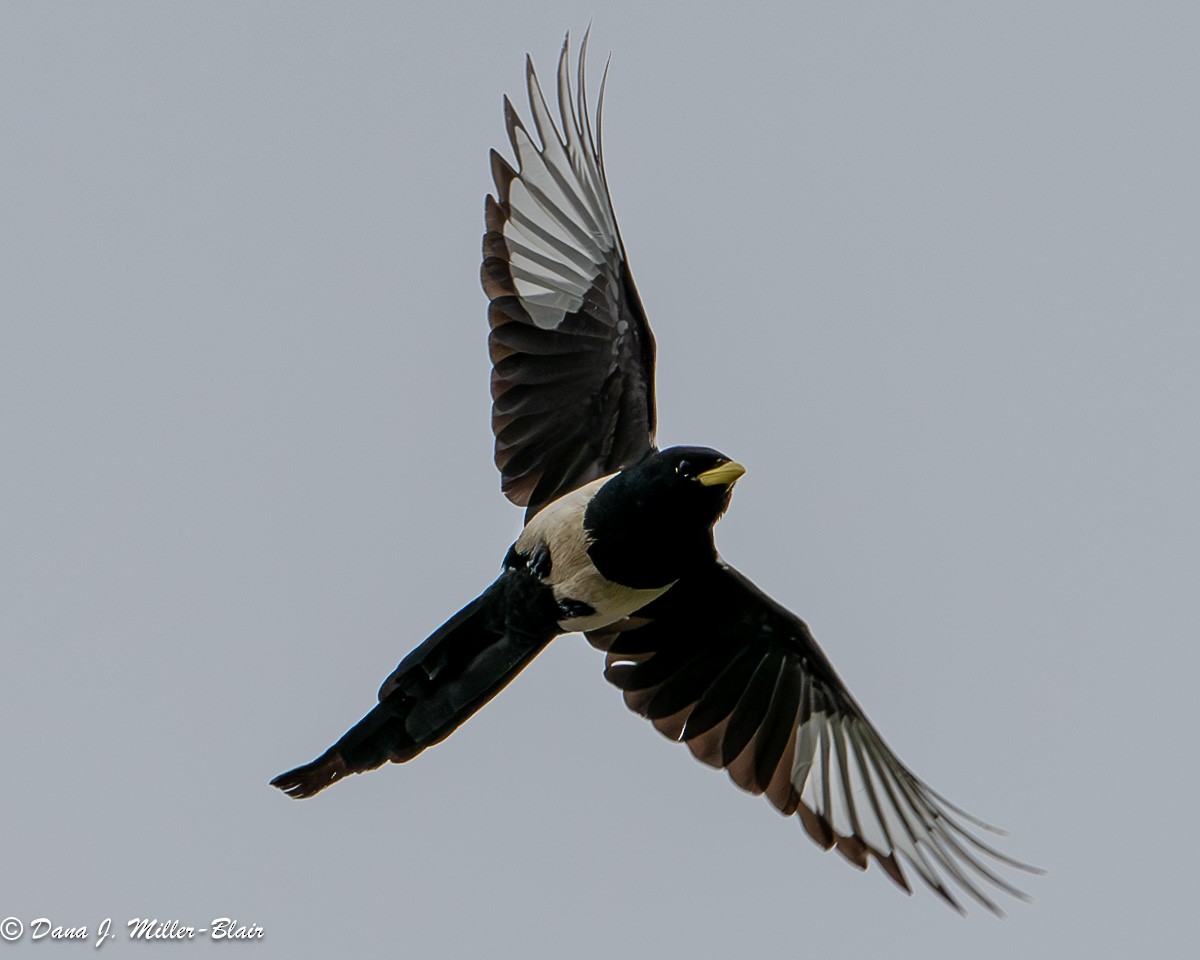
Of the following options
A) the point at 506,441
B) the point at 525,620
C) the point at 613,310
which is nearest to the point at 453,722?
the point at 525,620

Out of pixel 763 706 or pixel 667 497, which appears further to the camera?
pixel 763 706

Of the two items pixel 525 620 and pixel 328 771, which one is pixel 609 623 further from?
pixel 328 771

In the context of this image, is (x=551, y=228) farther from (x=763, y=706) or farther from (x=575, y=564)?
(x=763, y=706)

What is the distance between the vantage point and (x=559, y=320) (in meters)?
6.73

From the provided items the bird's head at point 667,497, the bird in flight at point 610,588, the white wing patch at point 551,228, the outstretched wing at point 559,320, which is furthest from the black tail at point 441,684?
the white wing patch at point 551,228

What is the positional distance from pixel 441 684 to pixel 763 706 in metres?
1.30

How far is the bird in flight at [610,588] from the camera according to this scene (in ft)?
20.7

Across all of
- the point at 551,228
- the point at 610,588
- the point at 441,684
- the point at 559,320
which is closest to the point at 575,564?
the point at 610,588

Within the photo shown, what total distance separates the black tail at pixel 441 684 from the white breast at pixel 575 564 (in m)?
0.09

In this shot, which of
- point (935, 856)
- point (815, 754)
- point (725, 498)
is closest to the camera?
point (725, 498)

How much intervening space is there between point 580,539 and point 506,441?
69 centimetres

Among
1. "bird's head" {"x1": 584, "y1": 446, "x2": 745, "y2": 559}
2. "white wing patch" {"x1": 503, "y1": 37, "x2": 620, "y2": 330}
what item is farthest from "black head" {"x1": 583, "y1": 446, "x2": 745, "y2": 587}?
"white wing patch" {"x1": 503, "y1": 37, "x2": 620, "y2": 330}

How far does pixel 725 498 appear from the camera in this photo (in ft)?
20.1

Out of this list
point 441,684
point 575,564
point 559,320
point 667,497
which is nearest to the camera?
point 667,497
